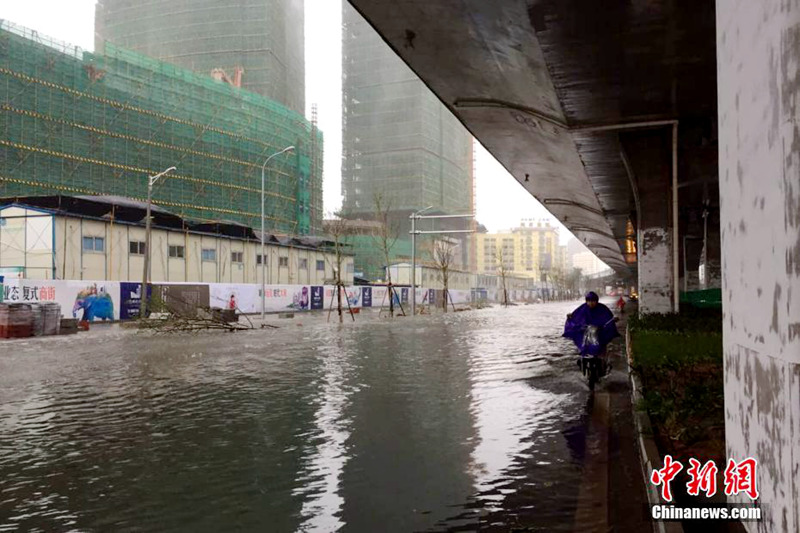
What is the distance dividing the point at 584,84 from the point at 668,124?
4110 mm

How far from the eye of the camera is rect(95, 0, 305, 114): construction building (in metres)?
75.1

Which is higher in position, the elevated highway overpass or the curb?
the elevated highway overpass

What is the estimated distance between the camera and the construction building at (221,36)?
75062mm

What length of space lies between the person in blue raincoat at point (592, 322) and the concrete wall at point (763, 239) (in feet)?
21.6

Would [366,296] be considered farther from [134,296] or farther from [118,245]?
[134,296]

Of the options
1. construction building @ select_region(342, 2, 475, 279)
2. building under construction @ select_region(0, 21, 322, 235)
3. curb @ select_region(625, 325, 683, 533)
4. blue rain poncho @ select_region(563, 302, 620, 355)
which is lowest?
curb @ select_region(625, 325, 683, 533)

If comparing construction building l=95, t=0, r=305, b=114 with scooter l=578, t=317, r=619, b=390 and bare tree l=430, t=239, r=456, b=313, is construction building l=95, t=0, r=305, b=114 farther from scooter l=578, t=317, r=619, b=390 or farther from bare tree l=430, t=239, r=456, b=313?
scooter l=578, t=317, r=619, b=390

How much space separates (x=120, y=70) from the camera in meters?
53.8

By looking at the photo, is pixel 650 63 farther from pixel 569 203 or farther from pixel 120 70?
pixel 120 70

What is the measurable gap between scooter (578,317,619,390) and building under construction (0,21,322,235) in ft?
148

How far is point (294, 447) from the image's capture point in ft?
21.7

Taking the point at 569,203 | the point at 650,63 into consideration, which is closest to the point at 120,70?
the point at 569,203

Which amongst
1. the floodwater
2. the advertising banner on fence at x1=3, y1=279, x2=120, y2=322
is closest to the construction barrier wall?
the advertising banner on fence at x1=3, y1=279, x2=120, y2=322
